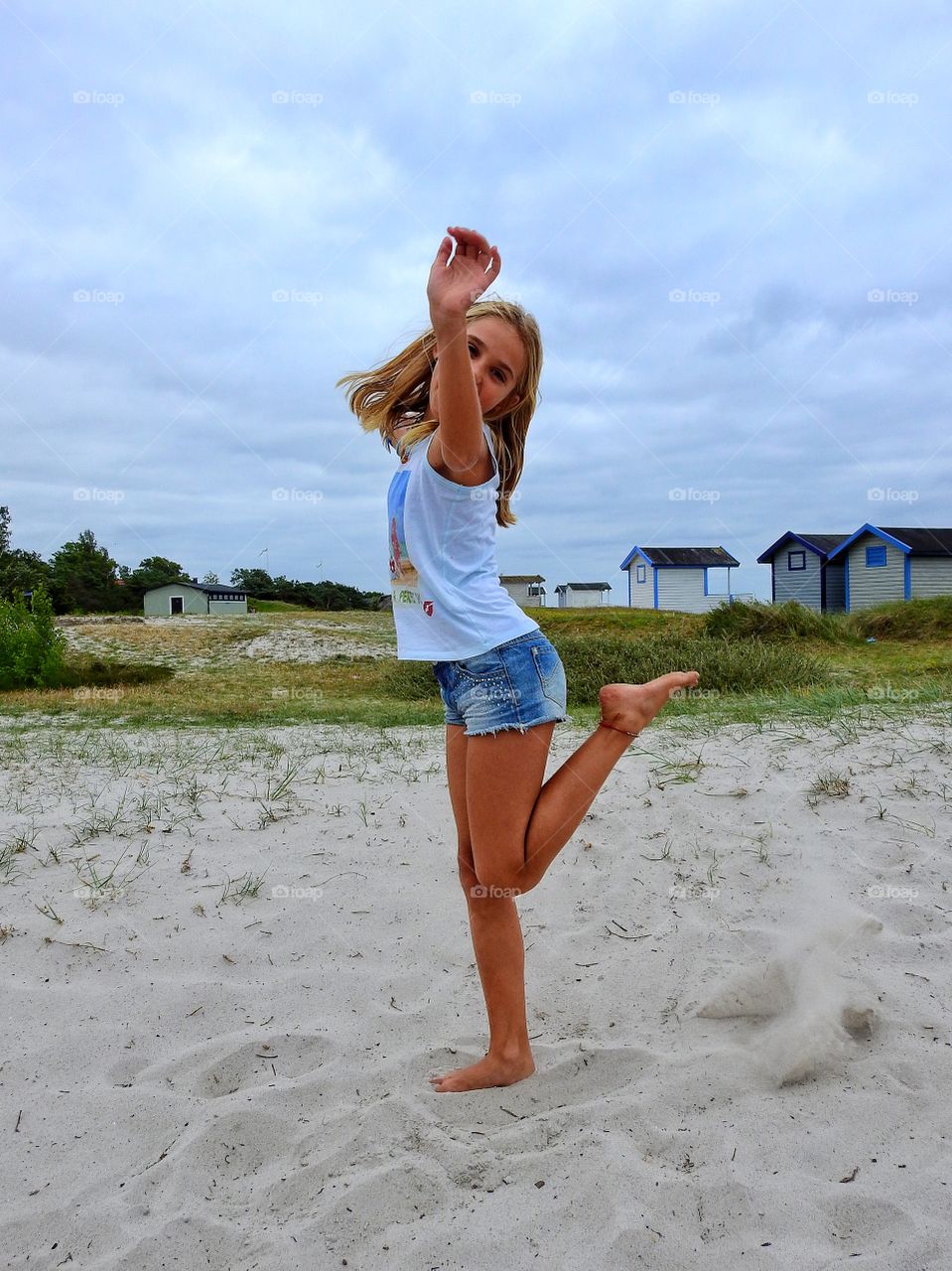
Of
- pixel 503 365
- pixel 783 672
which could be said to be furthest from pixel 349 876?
pixel 783 672

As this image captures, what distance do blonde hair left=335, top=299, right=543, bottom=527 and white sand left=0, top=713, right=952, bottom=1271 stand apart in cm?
154

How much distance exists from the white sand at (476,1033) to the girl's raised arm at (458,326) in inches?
60.8

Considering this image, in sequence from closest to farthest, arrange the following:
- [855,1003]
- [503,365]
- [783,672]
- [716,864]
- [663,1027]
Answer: [503,365] < [855,1003] < [663,1027] < [716,864] < [783,672]

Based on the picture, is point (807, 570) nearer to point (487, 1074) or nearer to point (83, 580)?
point (487, 1074)

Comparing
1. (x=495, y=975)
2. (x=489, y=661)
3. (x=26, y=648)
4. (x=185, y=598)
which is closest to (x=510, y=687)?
(x=489, y=661)

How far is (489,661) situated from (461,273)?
83 centimetres

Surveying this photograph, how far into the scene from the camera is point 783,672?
10.7 metres

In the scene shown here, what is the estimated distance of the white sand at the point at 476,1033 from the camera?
5.35 ft

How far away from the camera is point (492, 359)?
6.49 feet

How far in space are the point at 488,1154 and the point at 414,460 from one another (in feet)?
5.13

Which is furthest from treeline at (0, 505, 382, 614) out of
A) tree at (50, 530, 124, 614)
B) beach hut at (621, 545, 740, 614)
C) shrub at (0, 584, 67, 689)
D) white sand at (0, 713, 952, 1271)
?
white sand at (0, 713, 952, 1271)

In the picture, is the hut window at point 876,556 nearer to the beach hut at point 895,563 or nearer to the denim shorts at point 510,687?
the beach hut at point 895,563

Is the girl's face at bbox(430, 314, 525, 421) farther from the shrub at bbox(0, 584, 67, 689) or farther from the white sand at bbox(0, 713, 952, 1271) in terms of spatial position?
the shrub at bbox(0, 584, 67, 689)

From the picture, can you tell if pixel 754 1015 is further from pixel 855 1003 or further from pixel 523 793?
pixel 523 793
